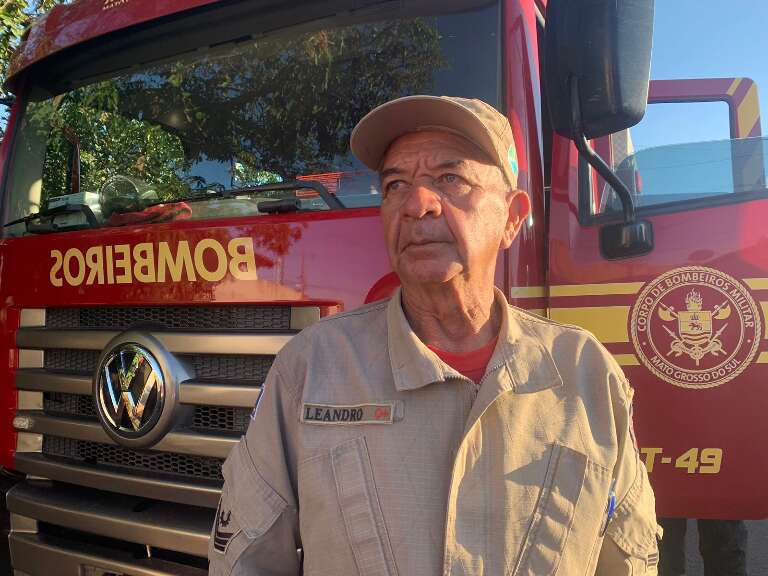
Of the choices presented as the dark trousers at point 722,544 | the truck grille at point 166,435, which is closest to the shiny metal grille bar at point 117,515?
the truck grille at point 166,435

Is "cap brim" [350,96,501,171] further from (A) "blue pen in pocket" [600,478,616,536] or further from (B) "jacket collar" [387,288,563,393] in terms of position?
(A) "blue pen in pocket" [600,478,616,536]

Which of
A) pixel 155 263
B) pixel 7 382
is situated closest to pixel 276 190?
pixel 155 263

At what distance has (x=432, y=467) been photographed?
4.09 feet

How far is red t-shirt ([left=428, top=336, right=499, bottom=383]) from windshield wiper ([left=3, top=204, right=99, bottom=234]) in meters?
1.43

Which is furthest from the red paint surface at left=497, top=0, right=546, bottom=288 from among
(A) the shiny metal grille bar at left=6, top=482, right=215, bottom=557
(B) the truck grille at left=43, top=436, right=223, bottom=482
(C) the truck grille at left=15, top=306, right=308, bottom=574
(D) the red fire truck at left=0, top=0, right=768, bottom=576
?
(A) the shiny metal grille bar at left=6, top=482, right=215, bottom=557

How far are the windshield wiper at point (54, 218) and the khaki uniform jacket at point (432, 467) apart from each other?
4.19 ft

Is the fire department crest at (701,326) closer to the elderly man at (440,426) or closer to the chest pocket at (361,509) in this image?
the elderly man at (440,426)

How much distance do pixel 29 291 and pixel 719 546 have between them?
7.98 ft

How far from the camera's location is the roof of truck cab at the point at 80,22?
7.27ft

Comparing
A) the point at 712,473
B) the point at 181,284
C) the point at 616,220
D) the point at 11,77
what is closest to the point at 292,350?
the point at 181,284

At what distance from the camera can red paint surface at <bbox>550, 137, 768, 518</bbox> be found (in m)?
1.90

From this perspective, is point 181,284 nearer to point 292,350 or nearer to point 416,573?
point 292,350

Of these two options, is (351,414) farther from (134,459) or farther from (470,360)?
(134,459)

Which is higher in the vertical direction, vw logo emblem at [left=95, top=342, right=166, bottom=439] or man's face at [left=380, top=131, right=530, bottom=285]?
man's face at [left=380, top=131, right=530, bottom=285]
